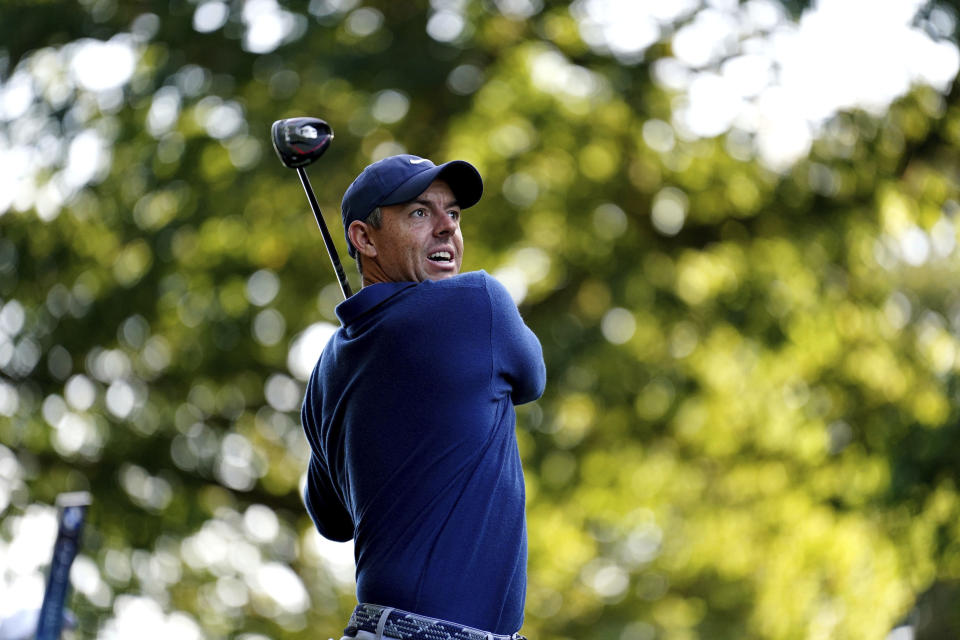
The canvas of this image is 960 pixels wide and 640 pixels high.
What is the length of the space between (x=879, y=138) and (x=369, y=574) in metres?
7.37

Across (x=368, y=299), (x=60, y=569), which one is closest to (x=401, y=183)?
(x=368, y=299)

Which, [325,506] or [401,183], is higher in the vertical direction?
[401,183]

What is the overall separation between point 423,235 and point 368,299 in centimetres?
20

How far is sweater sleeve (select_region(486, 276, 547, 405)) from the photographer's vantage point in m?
2.61

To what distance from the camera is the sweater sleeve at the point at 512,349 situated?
2.61 metres

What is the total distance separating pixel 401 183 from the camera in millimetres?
2775

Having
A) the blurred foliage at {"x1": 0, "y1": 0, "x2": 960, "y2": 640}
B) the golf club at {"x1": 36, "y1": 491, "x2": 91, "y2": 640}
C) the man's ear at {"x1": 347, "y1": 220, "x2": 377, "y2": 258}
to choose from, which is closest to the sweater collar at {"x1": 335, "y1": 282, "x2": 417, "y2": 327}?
the man's ear at {"x1": 347, "y1": 220, "x2": 377, "y2": 258}

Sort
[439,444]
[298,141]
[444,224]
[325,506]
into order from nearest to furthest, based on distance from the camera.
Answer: [439,444]
[444,224]
[325,506]
[298,141]

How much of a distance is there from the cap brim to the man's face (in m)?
0.02

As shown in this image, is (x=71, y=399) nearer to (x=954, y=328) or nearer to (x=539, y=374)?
(x=954, y=328)

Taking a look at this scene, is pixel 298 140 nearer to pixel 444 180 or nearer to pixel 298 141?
pixel 298 141

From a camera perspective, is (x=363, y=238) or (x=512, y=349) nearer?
(x=512, y=349)

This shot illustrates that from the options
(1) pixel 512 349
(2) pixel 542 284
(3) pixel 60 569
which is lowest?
(2) pixel 542 284

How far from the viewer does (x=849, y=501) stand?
9609 millimetres
